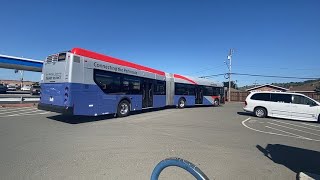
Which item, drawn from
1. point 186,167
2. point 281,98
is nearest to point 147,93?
point 281,98

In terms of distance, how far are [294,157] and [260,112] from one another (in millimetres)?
10933

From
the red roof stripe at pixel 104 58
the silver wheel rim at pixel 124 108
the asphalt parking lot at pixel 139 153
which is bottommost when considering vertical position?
the asphalt parking lot at pixel 139 153

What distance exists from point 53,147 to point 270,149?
6.19 meters

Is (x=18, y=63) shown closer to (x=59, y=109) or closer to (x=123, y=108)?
(x=123, y=108)

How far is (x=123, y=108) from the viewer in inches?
550

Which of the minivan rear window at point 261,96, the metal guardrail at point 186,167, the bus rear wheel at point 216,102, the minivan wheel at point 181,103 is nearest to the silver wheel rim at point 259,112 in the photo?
the minivan rear window at point 261,96

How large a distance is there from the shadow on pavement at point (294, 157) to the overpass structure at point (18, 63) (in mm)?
32194

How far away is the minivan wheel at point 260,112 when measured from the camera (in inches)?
661

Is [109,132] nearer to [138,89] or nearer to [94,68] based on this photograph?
Result: [94,68]

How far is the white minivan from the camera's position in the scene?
49.8 ft

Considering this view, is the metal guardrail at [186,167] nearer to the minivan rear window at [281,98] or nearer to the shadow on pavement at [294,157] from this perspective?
the shadow on pavement at [294,157]

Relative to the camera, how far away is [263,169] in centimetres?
541

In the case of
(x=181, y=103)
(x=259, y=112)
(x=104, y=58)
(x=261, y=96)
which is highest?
(x=104, y=58)

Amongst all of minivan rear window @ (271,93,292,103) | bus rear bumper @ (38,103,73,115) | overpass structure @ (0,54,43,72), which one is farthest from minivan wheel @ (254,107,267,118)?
overpass structure @ (0,54,43,72)
